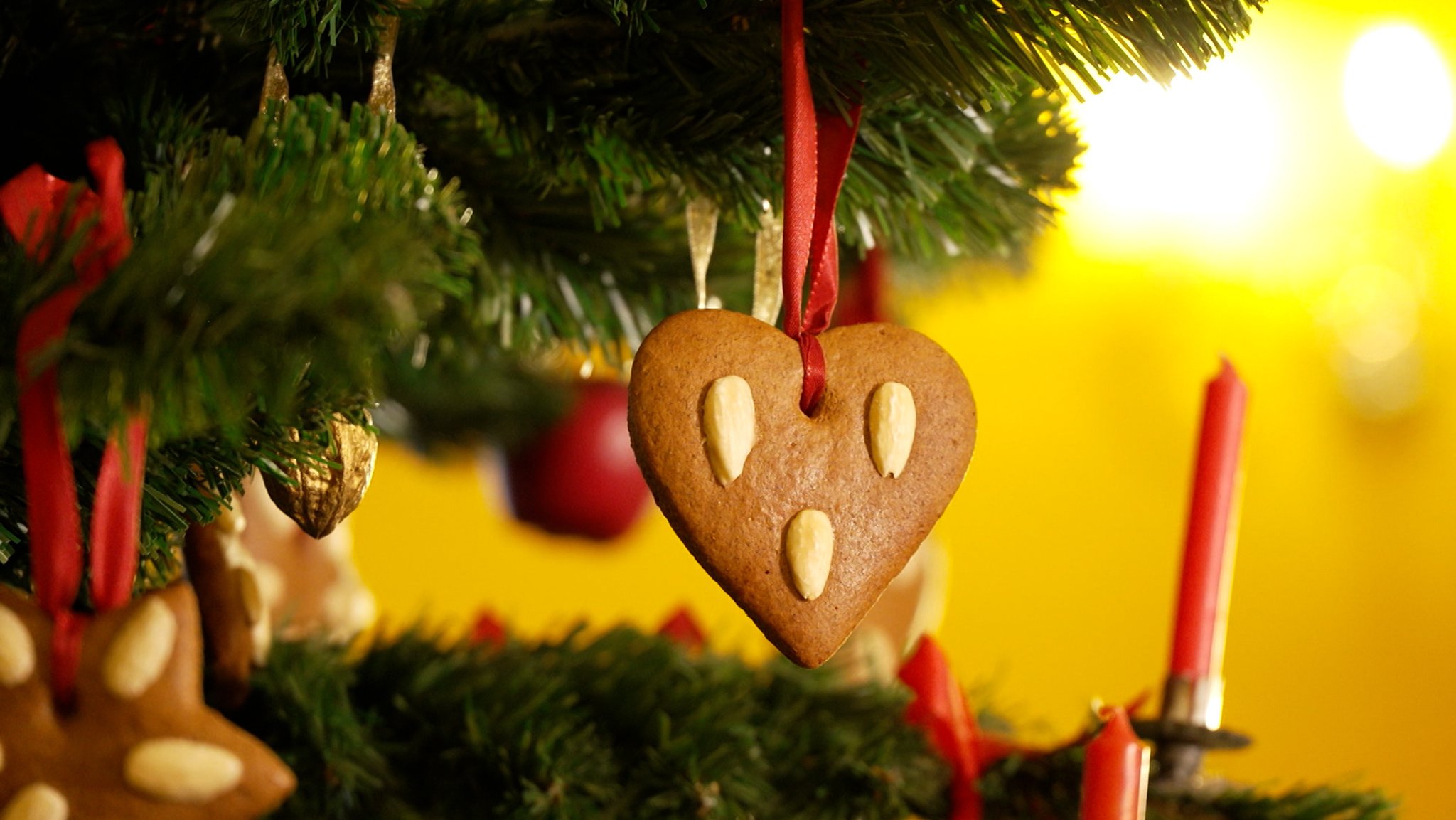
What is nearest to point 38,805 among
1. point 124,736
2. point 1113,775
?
point 124,736

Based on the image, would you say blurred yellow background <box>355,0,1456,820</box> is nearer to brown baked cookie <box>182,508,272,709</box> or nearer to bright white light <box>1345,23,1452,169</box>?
bright white light <box>1345,23,1452,169</box>

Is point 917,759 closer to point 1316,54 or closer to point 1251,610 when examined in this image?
point 1251,610

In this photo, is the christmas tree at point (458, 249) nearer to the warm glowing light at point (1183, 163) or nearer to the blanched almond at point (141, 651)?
the blanched almond at point (141, 651)

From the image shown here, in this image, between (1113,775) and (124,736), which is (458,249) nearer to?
(124,736)

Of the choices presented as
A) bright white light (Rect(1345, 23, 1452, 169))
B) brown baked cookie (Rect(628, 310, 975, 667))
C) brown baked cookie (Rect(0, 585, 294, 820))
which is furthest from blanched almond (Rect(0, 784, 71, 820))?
bright white light (Rect(1345, 23, 1452, 169))

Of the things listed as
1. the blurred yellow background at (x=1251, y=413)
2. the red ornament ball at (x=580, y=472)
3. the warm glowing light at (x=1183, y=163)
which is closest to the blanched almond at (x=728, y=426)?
the red ornament ball at (x=580, y=472)

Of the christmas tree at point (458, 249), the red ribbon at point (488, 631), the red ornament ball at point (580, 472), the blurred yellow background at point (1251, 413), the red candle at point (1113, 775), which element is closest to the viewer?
the christmas tree at point (458, 249)

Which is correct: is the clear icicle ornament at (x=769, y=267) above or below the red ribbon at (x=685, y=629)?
above

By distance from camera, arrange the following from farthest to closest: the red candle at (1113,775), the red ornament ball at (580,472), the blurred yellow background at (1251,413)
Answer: the blurred yellow background at (1251,413), the red ornament ball at (580,472), the red candle at (1113,775)
